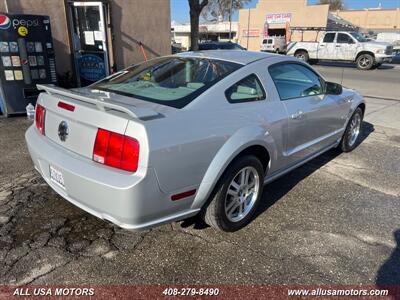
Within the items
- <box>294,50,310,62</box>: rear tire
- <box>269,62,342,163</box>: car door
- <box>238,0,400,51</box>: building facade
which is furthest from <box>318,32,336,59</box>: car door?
<box>269,62,342,163</box>: car door

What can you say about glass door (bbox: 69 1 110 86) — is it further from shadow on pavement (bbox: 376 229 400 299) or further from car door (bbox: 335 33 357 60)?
car door (bbox: 335 33 357 60)

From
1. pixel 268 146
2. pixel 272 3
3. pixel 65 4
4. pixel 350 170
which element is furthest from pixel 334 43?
pixel 272 3

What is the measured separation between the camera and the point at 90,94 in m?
2.89

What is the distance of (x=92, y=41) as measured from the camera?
9.00 m

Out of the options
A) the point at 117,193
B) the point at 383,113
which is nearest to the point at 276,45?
the point at 383,113

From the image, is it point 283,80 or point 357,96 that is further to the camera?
point 357,96

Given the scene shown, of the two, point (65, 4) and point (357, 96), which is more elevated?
point (65, 4)

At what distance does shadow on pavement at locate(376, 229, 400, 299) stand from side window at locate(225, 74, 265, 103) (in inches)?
67.3

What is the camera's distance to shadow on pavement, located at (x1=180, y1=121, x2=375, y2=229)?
322 cm

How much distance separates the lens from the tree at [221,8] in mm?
55838

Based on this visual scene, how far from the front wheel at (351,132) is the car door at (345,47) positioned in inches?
650

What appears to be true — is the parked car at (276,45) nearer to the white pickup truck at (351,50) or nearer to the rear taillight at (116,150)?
the white pickup truck at (351,50)

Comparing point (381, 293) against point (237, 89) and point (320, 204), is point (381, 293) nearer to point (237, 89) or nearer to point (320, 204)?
point (320, 204)

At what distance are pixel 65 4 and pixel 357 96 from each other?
6.76 metres
